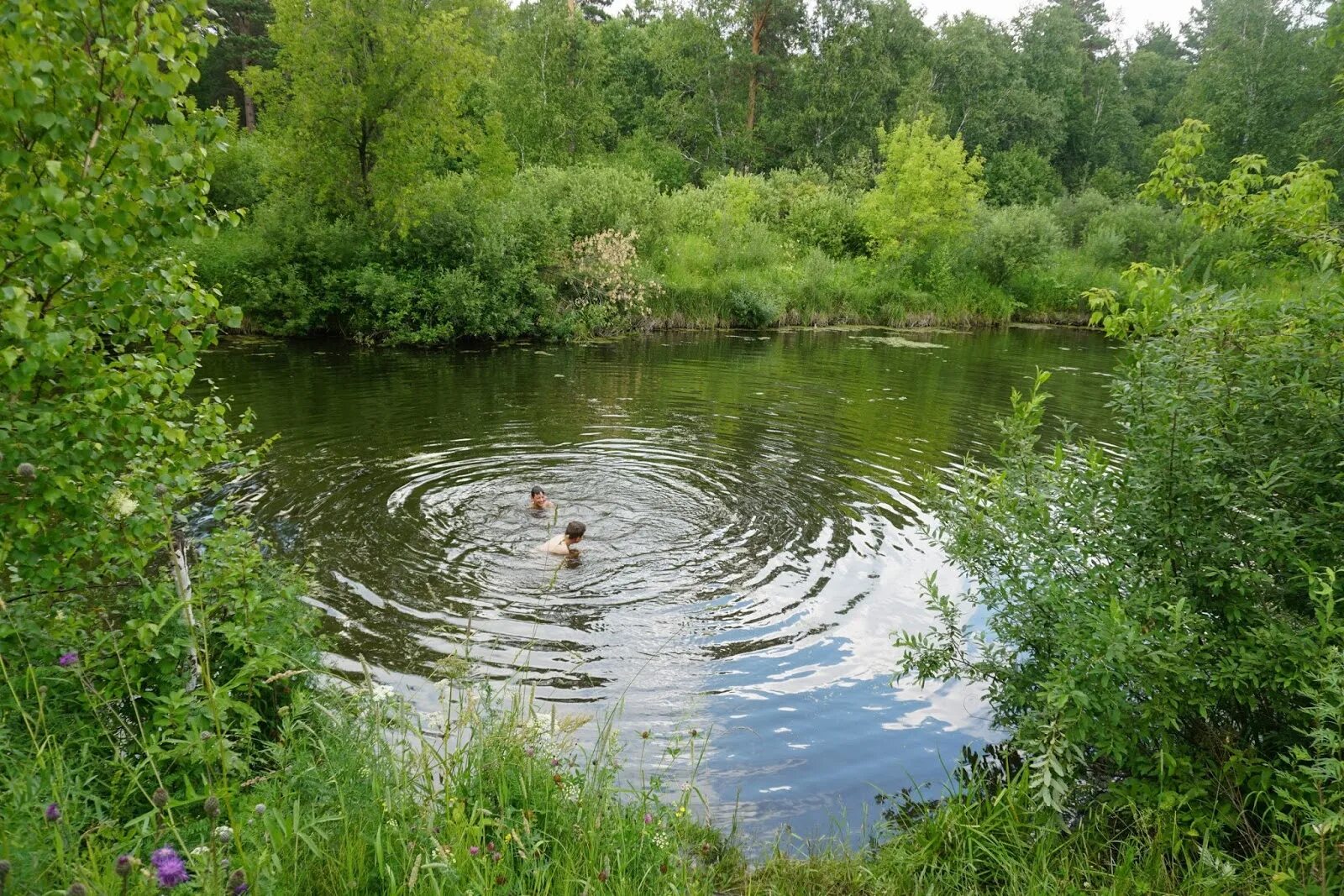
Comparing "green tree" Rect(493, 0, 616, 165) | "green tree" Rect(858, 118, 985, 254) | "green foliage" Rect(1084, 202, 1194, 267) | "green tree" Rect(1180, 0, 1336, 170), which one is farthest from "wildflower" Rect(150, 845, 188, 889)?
"green tree" Rect(1180, 0, 1336, 170)

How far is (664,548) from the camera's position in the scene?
927 centimetres

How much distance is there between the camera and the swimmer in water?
881cm

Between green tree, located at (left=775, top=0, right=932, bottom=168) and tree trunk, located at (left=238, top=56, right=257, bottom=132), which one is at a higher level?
green tree, located at (left=775, top=0, right=932, bottom=168)

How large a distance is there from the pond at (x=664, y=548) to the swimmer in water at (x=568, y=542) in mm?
175

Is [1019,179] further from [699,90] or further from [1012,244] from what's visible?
[1012,244]

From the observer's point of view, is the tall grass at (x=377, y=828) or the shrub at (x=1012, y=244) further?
the shrub at (x=1012, y=244)

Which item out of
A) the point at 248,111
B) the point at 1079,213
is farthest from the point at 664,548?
the point at 1079,213

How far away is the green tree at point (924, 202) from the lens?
129 ft

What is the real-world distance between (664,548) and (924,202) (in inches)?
1380

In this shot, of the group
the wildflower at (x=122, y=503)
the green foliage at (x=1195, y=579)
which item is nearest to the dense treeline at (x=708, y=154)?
the green foliage at (x=1195, y=579)

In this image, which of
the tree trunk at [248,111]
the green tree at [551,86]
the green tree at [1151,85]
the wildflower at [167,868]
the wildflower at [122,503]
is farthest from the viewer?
the green tree at [1151,85]

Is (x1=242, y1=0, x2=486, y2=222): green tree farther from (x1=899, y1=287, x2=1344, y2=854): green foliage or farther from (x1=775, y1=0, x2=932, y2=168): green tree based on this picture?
(x1=775, y1=0, x2=932, y2=168): green tree

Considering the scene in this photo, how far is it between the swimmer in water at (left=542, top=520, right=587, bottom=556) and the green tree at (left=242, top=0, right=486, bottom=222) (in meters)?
18.1

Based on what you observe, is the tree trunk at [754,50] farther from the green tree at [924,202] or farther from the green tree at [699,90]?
the green tree at [924,202]
